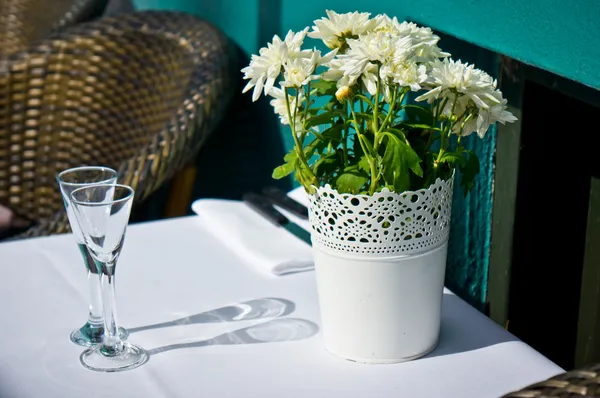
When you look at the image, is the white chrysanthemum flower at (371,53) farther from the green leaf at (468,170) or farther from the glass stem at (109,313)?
the glass stem at (109,313)

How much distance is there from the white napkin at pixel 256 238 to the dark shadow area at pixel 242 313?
0.08 meters

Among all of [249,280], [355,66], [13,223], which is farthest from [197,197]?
[355,66]

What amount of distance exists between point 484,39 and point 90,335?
0.61 metres

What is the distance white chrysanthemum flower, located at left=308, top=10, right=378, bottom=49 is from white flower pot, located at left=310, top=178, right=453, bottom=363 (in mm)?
148

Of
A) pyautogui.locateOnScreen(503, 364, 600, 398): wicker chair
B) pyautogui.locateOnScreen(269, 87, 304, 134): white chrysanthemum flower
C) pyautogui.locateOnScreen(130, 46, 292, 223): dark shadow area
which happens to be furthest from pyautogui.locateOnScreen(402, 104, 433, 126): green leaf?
pyautogui.locateOnScreen(130, 46, 292, 223): dark shadow area

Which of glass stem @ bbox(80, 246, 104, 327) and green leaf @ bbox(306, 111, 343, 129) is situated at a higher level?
green leaf @ bbox(306, 111, 343, 129)

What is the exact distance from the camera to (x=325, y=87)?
0.92m

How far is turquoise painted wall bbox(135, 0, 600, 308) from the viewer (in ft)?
3.33

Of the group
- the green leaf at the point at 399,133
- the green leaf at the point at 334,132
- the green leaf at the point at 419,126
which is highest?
the green leaf at the point at 419,126

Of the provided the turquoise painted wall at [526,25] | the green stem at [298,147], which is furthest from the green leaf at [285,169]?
the turquoise painted wall at [526,25]

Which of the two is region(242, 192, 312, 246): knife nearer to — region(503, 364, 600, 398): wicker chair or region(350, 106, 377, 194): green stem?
region(350, 106, 377, 194): green stem

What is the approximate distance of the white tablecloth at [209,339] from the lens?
35.5 inches

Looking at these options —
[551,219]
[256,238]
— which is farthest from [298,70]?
[551,219]

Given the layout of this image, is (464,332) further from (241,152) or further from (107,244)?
(241,152)
